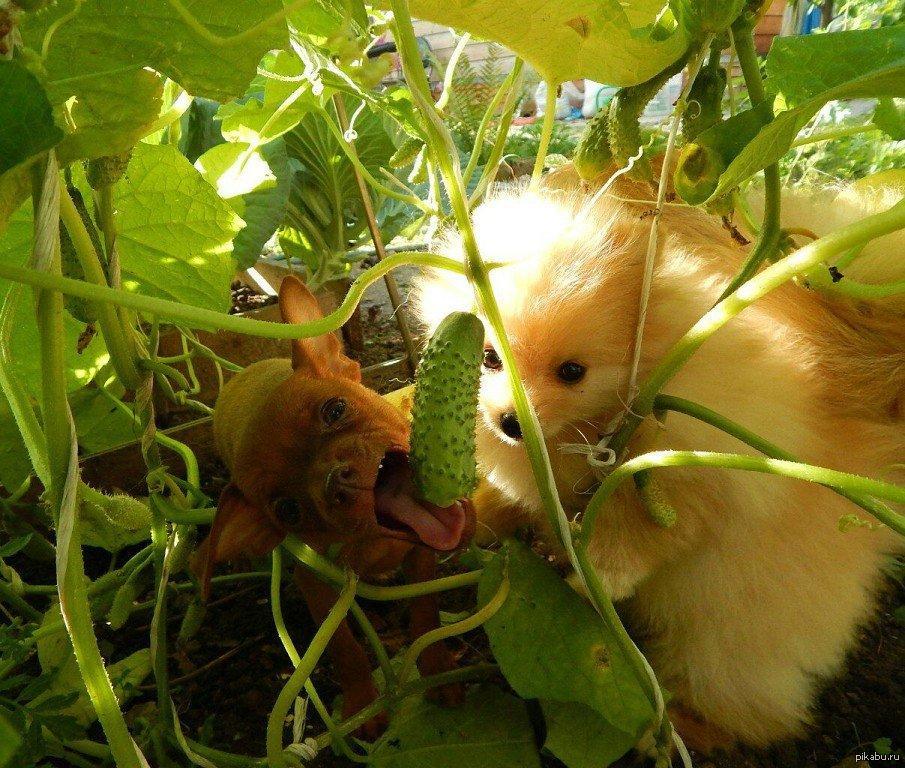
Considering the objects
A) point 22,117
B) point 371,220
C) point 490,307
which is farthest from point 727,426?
point 371,220

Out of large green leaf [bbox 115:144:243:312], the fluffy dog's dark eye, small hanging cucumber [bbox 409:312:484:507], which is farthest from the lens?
large green leaf [bbox 115:144:243:312]

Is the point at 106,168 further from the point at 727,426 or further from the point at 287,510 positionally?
the point at 727,426

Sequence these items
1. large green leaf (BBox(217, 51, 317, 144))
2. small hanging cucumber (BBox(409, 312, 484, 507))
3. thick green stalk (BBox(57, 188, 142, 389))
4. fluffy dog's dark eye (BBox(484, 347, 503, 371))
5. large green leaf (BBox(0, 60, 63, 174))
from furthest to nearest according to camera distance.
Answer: large green leaf (BBox(217, 51, 317, 144)) < fluffy dog's dark eye (BBox(484, 347, 503, 371)) < thick green stalk (BBox(57, 188, 142, 389)) < small hanging cucumber (BBox(409, 312, 484, 507)) < large green leaf (BBox(0, 60, 63, 174))

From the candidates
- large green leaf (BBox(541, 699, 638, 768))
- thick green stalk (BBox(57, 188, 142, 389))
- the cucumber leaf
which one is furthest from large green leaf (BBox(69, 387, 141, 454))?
the cucumber leaf

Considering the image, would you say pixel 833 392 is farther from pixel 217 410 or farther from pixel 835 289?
pixel 217 410

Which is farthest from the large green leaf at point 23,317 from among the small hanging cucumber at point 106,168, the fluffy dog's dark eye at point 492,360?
the fluffy dog's dark eye at point 492,360

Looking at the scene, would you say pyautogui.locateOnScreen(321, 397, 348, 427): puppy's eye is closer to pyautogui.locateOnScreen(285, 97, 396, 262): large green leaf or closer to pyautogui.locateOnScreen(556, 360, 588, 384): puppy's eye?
pyautogui.locateOnScreen(556, 360, 588, 384): puppy's eye
